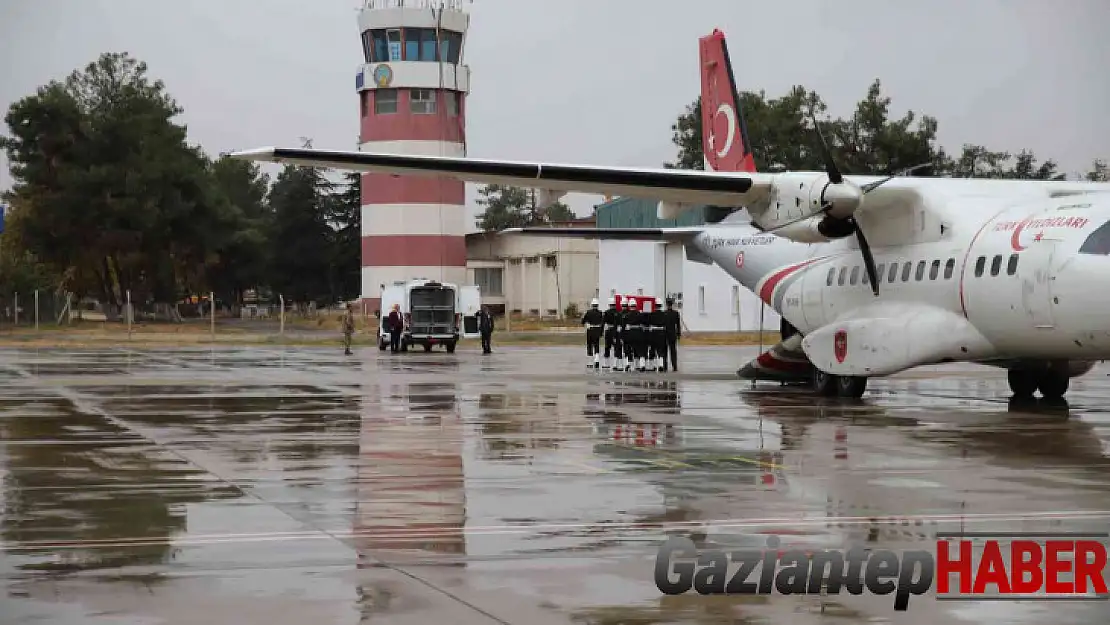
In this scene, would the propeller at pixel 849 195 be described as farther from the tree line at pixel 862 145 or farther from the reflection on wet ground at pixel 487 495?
the tree line at pixel 862 145

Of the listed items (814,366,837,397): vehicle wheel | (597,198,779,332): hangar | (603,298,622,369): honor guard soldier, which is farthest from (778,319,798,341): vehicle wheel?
(597,198,779,332): hangar

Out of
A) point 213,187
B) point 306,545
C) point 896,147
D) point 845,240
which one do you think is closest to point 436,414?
point 845,240

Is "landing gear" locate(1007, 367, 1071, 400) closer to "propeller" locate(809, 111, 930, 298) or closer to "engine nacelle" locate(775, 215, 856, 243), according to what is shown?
"propeller" locate(809, 111, 930, 298)

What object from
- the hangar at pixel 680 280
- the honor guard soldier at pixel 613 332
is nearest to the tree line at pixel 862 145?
the hangar at pixel 680 280

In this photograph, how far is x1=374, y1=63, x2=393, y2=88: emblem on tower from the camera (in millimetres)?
63656

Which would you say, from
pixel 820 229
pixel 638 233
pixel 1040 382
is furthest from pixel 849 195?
pixel 638 233

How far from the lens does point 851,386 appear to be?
21078 millimetres

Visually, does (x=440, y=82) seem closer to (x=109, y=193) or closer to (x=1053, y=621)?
(x=109, y=193)

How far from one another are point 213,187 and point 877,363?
218 feet

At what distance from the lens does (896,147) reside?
6700cm

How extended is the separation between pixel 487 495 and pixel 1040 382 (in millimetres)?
12552

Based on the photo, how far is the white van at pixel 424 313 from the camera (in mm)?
44312

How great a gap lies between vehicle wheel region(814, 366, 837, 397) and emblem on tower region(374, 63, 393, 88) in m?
Answer: 44.6

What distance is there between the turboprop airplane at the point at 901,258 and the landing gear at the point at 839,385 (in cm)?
4
